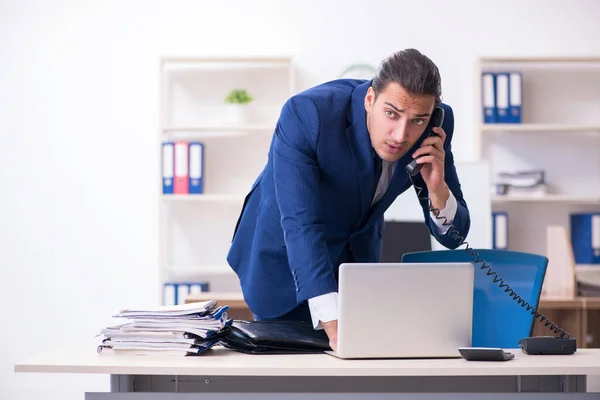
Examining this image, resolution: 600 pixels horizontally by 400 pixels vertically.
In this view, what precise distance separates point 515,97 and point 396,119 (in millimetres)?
2962

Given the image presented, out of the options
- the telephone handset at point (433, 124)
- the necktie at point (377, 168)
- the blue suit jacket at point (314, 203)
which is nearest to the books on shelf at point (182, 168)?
the blue suit jacket at point (314, 203)

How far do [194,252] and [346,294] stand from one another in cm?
329

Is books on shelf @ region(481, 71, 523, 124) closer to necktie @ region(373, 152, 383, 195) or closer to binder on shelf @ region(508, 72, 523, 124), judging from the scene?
binder on shelf @ region(508, 72, 523, 124)

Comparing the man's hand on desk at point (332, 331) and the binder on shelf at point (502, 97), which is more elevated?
the binder on shelf at point (502, 97)

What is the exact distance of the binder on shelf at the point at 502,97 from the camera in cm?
448

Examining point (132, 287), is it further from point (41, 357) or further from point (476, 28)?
point (41, 357)

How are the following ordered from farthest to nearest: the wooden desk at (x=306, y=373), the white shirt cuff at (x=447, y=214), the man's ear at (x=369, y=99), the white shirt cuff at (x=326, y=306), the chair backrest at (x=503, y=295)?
the chair backrest at (x=503, y=295) → the white shirt cuff at (x=447, y=214) → the man's ear at (x=369, y=99) → the white shirt cuff at (x=326, y=306) → the wooden desk at (x=306, y=373)

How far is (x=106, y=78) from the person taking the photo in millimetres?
4785

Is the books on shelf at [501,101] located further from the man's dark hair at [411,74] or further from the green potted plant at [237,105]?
the man's dark hair at [411,74]

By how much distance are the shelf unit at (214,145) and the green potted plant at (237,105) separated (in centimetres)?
12

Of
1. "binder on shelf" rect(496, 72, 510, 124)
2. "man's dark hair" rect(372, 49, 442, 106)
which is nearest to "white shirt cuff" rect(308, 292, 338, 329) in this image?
"man's dark hair" rect(372, 49, 442, 106)

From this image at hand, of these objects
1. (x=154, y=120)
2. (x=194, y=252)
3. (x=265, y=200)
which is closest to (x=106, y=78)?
(x=154, y=120)

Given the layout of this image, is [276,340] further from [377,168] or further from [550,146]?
[550,146]

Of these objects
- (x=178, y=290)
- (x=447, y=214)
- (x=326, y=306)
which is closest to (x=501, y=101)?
(x=178, y=290)
